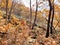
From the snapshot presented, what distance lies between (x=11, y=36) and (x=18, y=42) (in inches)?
32.8

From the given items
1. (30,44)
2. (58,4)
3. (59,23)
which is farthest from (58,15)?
(30,44)

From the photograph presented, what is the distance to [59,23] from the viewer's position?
26062 millimetres

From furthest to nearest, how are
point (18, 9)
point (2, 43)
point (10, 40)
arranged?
point (18, 9), point (10, 40), point (2, 43)

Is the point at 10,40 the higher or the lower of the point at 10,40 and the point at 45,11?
the lower

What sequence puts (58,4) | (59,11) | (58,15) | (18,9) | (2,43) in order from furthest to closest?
1. (18,9)
2. (58,15)
3. (59,11)
4. (58,4)
5. (2,43)

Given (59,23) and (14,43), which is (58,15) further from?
(14,43)

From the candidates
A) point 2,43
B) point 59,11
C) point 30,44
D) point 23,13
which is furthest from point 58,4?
point 23,13

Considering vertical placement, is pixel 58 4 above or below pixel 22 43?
above

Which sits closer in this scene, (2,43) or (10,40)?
(2,43)

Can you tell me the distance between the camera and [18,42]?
12891 millimetres

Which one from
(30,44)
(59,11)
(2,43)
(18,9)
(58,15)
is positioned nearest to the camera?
(2,43)

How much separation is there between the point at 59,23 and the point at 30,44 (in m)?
12.8

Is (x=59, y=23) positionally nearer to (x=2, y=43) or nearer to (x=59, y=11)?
(x=59, y=11)

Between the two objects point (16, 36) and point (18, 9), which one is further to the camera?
point (18, 9)
